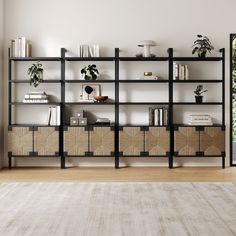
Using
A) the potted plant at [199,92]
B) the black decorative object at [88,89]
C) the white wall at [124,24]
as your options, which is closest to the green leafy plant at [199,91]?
the potted plant at [199,92]

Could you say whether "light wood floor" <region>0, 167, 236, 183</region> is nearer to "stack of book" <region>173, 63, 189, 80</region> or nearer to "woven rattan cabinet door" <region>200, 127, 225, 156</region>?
"woven rattan cabinet door" <region>200, 127, 225, 156</region>

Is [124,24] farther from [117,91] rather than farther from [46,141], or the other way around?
[46,141]

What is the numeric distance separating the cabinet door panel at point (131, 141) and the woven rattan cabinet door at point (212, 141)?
0.93 metres

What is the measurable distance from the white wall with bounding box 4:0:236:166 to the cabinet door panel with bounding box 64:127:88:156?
0.59m

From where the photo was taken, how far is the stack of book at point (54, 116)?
7.14 m

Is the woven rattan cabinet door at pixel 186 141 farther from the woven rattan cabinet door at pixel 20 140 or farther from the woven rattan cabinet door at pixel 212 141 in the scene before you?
the woven rattan cabinet door at pixel 20 140

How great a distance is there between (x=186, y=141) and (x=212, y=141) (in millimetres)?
397

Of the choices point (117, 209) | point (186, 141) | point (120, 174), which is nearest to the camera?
point (117, 209)

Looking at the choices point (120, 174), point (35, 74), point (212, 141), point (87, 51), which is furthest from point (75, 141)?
point (212, 141)

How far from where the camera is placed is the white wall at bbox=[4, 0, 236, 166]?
7.29 meters

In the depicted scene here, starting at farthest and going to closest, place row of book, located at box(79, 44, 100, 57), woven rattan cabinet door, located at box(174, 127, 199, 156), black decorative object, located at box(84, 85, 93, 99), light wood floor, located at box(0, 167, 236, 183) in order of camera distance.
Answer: black decorative object, located at box(84, 85, 93, 99), row of book, located at box(79, 44, 100, 57), woven rattan cabinet door, located at box(174, 127, 199, 156), light wood floor, located at box(0, 167, 236, 183)

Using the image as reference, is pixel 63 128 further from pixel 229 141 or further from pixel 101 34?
pixel 229 141

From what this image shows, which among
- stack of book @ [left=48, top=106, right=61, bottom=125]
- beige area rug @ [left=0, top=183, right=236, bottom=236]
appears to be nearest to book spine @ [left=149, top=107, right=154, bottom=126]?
stack of book @ [left=48, top=106, right=61, bottom=125]

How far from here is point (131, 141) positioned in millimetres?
7016
